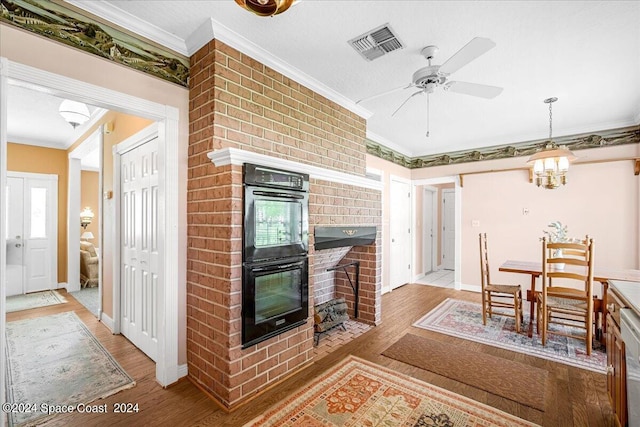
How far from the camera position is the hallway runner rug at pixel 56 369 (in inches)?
82.6

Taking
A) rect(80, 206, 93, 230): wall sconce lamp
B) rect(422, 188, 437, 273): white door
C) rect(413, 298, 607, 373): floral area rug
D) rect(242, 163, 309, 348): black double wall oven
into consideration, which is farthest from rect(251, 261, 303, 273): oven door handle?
rect(80, 206, 93, 230): wall sconce lamp

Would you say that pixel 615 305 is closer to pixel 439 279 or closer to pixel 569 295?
pixel 569 295

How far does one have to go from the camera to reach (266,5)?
3.93 ft

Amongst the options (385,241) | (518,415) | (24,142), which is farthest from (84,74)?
(24,142)

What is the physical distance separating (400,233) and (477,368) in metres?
3.26

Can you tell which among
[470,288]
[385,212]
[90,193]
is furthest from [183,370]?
[90,193]

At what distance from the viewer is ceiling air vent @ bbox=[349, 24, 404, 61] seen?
7.13 ft

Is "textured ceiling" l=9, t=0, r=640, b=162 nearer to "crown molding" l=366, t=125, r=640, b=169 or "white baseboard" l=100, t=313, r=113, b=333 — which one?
"crown molding" l=366, t=125, r=640, b=169

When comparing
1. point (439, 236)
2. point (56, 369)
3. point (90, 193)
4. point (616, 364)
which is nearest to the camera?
point (616, 364)

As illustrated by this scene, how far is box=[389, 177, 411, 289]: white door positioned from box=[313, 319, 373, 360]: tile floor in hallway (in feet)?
6.30

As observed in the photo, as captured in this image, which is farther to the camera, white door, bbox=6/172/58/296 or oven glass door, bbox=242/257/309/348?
white door, bbox=6/172/58/296

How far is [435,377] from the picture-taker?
7.84 ft

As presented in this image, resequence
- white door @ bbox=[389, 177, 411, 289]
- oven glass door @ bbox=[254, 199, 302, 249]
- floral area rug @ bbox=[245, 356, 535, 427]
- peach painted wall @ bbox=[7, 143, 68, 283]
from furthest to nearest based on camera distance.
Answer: white door @ bbox=[389, 177, 411, 289], peach painted wall @ bbox=[7, 143, 68, 283], oven glass door @ bbox=[254, 199, 302, 249], floral area rug @ bbox=[245, 356, 535, 427]

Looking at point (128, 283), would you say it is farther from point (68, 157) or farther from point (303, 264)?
point (68, 157)
